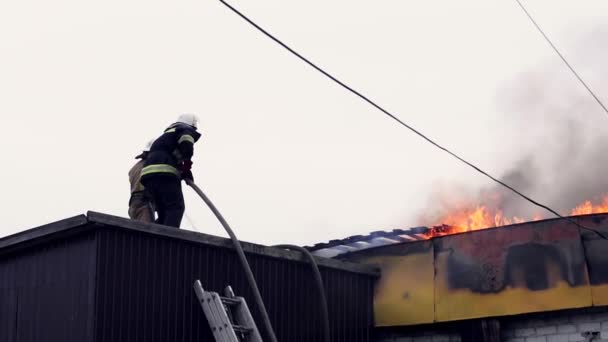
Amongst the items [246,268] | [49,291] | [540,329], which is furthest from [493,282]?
[49,291]

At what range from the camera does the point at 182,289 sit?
38.5ft

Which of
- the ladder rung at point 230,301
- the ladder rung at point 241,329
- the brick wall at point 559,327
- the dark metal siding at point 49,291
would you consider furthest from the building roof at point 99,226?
the brick wall at point 559,327

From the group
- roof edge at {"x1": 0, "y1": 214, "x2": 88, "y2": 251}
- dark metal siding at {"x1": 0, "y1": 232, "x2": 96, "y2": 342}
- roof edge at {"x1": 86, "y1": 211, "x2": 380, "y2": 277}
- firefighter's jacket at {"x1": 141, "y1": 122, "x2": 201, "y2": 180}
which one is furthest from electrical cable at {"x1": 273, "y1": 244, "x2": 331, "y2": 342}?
roof edge at {"x1": 0, "y1": 214, "x2": 88, "y2": 251}

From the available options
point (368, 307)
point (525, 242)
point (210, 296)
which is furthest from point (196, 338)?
point (525, 242)

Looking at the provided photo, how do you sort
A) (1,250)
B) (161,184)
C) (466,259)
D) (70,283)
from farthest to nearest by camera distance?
(466,259) < (161,184) < (1,250) < (70,283)

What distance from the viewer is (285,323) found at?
42.5 feet

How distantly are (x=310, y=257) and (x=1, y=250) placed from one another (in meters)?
3.68

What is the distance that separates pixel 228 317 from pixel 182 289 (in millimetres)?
624

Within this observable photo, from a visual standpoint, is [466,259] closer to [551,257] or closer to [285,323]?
[551,257]

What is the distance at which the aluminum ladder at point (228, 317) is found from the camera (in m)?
11.4

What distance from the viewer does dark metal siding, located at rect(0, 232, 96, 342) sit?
10883mm

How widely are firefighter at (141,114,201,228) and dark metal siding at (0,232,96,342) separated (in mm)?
1704

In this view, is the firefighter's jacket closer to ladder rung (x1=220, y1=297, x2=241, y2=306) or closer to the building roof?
the building roof

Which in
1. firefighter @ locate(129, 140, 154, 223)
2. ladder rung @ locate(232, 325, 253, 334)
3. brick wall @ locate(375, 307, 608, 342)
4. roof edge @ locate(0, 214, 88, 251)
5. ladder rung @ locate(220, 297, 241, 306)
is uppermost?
firefighter @ locate(129, 140, 154, 223)
